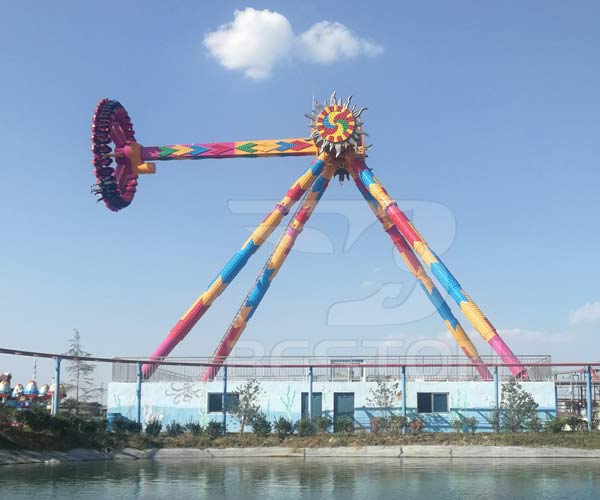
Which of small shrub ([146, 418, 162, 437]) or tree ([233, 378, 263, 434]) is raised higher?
tree ([233, 378, 263, 434])

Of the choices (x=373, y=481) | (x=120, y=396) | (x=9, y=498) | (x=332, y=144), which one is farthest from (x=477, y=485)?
(x=332, y=144)

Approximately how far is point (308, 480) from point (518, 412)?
13773mm

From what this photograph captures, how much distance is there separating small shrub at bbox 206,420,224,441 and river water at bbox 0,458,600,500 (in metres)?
4.01

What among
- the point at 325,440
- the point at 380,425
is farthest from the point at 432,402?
the point at 325,440

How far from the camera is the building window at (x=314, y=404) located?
3509 cm

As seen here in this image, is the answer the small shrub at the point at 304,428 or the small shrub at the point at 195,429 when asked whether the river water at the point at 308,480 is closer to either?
the small shrub at the point at 304,428

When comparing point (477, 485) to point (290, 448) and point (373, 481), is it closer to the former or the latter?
point (373, 481)

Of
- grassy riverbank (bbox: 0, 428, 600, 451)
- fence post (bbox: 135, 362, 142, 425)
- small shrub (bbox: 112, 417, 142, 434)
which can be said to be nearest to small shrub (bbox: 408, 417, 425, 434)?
grassy riverbank (bbox: 0, 428, 600, 451)

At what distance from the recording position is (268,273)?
130 feet

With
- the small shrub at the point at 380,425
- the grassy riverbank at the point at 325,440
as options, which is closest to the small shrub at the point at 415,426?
the grassy riverbank at the point at 325,440

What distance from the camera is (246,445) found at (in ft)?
101

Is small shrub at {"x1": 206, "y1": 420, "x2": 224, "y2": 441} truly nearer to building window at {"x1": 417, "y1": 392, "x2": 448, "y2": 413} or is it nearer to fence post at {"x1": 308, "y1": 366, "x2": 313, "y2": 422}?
fence post at {"x1": 308, "y1": 366, "x2": 313, "y2": 422}

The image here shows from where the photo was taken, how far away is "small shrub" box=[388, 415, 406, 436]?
31.9m

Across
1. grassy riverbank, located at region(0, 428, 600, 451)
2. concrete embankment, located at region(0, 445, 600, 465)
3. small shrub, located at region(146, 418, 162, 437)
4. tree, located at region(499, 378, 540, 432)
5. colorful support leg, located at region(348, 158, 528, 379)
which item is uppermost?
colorful support leg, located at region(348, 158, 528, 379)
